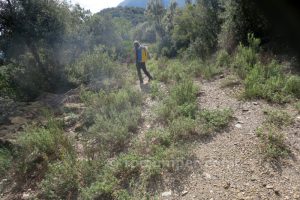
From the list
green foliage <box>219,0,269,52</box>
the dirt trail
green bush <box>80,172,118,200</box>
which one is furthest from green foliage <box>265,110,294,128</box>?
green foliage <box>219,0,269,52</box>

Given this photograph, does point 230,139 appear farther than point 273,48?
No

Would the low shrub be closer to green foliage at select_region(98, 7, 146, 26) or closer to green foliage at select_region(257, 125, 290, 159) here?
green foliage at select_region(257, 125, 290, 159)

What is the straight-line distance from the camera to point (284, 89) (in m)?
5.83

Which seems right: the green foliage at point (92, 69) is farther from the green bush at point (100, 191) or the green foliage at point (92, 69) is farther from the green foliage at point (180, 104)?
the green bush at point (100, 191)

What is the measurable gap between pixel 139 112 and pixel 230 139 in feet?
8.08

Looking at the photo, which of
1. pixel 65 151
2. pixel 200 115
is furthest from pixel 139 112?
pixel 65 151

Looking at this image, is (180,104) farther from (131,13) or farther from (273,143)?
(131,13)

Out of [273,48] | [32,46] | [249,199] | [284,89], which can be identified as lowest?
[249,199]

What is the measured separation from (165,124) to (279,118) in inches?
97.0

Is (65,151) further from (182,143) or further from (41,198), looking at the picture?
(182,143)

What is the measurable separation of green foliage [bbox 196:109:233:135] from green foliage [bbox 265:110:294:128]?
81 cm

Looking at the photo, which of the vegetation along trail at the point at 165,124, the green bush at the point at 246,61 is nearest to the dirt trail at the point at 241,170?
the vegetation along trail at the point at 165,124

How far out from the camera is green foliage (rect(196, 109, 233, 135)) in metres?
5.08

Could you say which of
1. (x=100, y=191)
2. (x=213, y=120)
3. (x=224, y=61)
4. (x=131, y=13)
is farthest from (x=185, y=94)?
(x=131, y=13)
